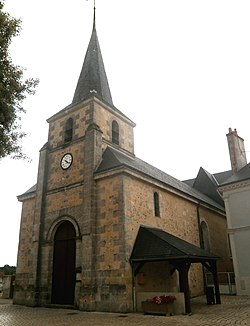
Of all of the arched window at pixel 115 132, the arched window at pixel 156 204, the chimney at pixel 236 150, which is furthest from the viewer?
the chimney at pixel 236 150

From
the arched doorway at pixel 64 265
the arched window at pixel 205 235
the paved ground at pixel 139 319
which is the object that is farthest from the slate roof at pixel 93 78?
the paved ground at pixel 139 319

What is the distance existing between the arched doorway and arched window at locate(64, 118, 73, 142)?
16.9ft

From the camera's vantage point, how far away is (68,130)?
18.0 m

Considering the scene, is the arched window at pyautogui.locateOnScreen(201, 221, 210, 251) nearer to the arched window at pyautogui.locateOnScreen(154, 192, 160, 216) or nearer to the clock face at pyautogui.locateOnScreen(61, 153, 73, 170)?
the arched window at pyautogui.locateOnScreen(154, 192, 160, 216)

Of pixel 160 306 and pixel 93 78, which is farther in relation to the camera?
pixel 93 78

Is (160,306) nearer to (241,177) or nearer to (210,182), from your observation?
(241,177)

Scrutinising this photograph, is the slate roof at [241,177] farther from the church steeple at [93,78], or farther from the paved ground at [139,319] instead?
the church steeple at [93,78]

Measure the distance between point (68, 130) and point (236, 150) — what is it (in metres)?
12.4

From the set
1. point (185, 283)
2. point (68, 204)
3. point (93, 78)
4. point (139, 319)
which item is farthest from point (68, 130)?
point (139, 319)

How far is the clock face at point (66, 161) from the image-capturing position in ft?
54.4

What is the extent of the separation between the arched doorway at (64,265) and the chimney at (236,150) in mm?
12859

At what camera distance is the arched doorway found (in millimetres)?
14115

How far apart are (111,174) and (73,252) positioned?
434cm

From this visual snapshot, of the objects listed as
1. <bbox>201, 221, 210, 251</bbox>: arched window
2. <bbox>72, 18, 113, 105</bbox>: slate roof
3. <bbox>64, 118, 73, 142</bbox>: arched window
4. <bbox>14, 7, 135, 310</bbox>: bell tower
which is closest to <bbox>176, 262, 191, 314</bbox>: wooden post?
<bbox>14, 7, 135, 310</bbox>: bell tower
